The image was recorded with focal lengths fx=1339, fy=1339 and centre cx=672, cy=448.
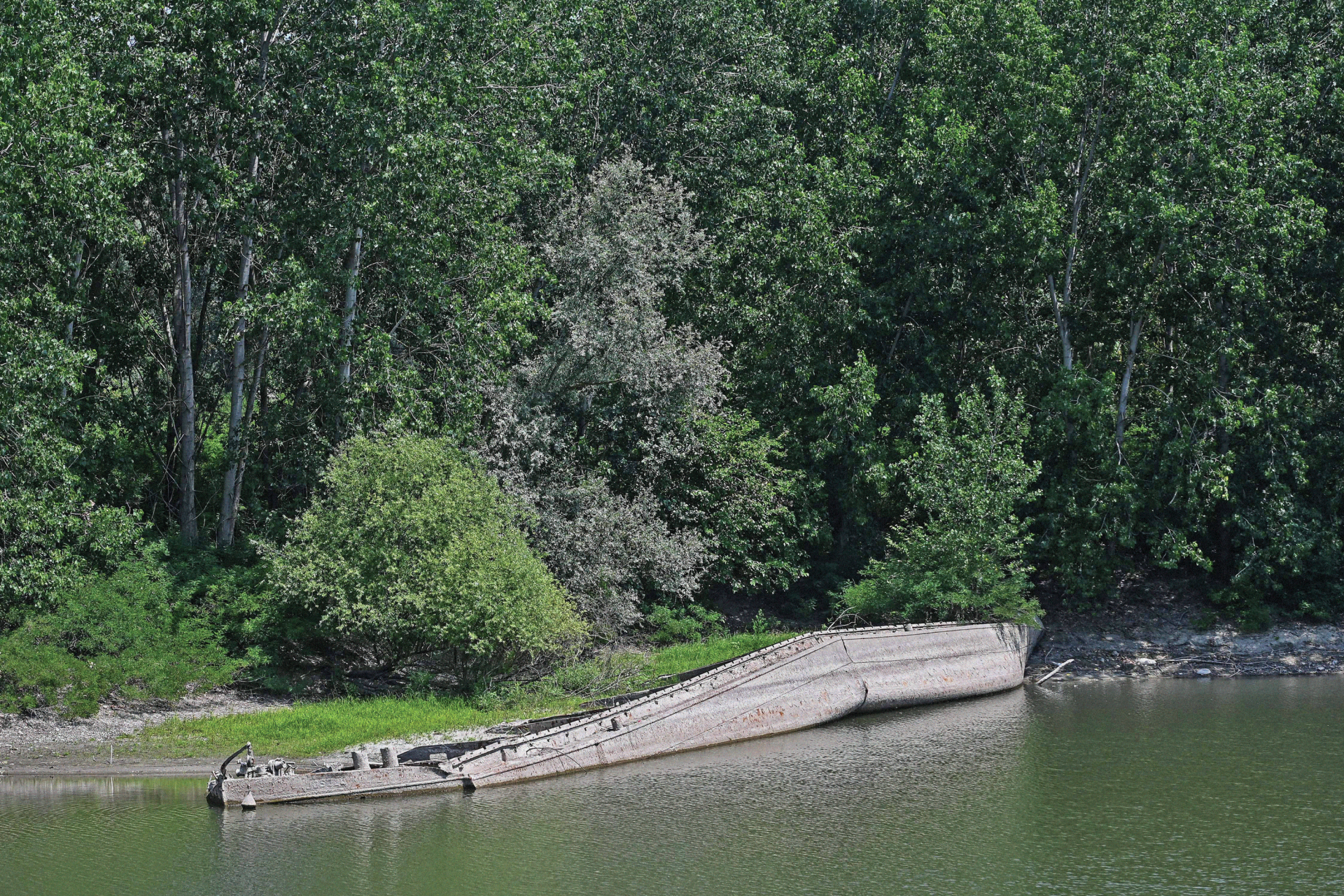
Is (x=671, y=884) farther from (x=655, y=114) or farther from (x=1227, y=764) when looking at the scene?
(x=655, y=114)

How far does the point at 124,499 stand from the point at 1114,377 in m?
28.7

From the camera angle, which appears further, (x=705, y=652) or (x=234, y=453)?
(x=705, y=652)

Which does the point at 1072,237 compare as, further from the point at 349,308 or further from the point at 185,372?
the point at 185,372

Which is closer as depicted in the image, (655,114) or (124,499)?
(124,499)

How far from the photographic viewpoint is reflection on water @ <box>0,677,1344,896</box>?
744 inches

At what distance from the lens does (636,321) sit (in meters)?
37.0

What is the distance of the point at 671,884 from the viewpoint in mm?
18719

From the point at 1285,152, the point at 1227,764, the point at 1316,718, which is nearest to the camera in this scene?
the point at 1227,764

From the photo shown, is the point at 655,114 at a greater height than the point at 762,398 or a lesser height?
greater

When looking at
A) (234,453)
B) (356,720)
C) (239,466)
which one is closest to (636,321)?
(234,453)

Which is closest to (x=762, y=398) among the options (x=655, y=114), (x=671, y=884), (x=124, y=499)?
(x=655, y=114)

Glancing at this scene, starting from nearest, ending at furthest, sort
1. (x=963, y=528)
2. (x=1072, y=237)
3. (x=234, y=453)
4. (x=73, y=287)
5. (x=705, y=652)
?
(x=73, y=287)
(x=234, y=453)
(x=705, y=652)
(x=963, y=528)
(x=1072, y=237)

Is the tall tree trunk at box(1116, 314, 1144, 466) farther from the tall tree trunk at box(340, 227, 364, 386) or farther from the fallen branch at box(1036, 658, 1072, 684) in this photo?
the tall tree trunk at box(340, 227, 364, 386)

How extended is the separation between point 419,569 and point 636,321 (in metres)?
10.7
